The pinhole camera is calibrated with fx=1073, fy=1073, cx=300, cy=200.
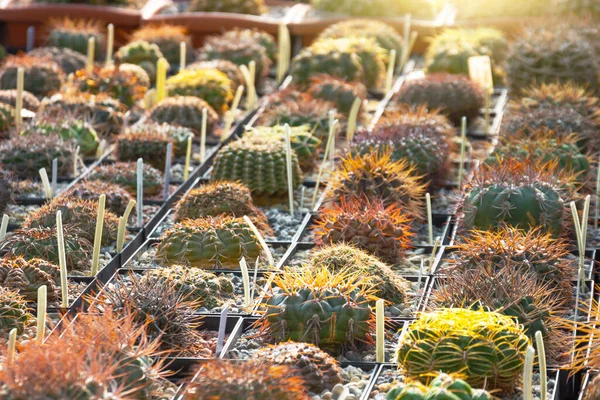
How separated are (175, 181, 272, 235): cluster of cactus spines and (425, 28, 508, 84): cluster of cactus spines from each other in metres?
4.03

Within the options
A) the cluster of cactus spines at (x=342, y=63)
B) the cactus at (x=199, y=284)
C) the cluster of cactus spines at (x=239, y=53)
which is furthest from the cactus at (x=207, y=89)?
the cactus at (x=199, y=284)

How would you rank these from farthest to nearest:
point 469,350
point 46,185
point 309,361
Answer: point 46,185 → point 309,361 → point 469,350

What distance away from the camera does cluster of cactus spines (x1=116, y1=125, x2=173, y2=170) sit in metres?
7.08

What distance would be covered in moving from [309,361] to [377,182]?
82.3 inches

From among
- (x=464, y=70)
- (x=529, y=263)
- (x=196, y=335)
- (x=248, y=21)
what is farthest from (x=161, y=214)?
(x=248, y=21)

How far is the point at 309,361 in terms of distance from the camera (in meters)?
3.81

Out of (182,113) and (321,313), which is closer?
(321,313)

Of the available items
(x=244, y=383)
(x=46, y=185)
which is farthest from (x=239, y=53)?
(x=244, y=383)

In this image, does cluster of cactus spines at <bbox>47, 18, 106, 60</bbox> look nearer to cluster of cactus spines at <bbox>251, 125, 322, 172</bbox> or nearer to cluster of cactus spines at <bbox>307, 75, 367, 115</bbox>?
cluster of cactus spines at <bbox>307, 75, 367, 115</bbox>

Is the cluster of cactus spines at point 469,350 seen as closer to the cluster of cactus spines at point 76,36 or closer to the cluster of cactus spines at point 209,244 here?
the cluster of cactus spines at point 209,244

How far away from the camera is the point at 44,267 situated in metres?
4.91

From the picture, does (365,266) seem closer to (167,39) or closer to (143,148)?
(143,148)

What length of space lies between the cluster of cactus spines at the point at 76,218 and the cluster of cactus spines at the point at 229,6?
674 centimetres

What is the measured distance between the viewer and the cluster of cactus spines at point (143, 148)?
708cm
